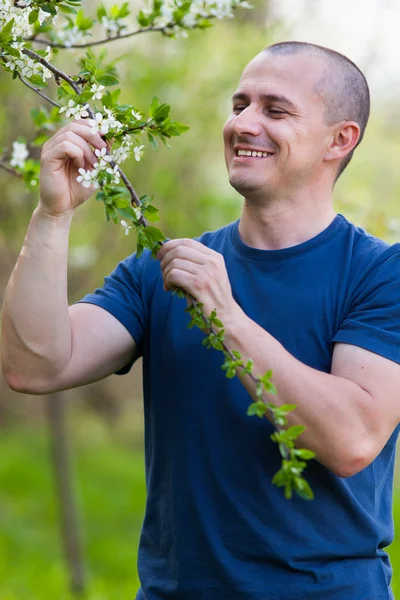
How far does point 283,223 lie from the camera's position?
2584 millimetres

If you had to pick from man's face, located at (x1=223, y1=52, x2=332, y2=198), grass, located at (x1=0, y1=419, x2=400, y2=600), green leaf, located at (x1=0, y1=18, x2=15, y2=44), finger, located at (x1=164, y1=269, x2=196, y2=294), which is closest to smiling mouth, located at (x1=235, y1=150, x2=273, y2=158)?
man's face, located at (x1=223, y1=52, x2=332, y2=198)

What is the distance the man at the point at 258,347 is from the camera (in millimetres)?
2166

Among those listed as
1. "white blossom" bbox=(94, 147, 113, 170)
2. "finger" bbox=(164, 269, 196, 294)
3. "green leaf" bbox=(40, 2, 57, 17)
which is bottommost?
"finger" bbox=(164, 269, 196, 294)

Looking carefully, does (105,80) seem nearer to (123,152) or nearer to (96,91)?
(96,91)

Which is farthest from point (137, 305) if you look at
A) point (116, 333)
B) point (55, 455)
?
point (55, 455)

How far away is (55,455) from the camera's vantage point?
6.03 metres

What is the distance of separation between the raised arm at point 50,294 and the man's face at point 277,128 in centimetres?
48

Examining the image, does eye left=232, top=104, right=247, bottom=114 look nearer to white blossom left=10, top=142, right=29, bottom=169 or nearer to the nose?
the nose

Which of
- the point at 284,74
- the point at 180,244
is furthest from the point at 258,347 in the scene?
the point at 284,74

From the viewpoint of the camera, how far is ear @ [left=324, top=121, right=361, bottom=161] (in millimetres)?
2664

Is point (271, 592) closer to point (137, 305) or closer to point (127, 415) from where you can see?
point (137, 305)

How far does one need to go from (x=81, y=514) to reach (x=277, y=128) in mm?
6189

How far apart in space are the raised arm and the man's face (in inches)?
18.8

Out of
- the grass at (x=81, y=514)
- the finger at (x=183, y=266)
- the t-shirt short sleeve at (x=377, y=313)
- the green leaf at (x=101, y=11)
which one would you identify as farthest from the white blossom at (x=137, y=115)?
the grass at (x=81, y=514)
